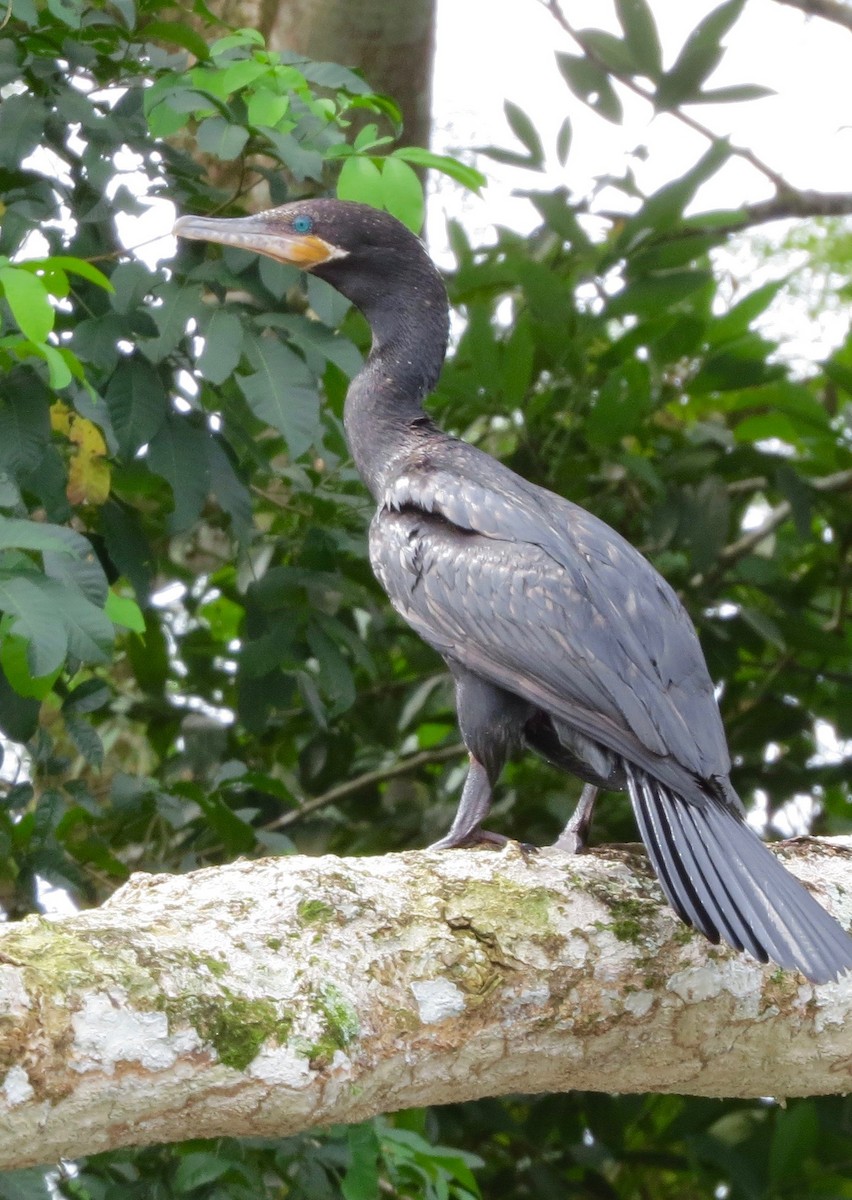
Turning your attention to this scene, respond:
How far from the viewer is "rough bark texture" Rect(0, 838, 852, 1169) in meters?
2.07

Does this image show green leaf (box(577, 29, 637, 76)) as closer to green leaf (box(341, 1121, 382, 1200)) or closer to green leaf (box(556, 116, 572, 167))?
green leaf (box(556, 116, 572, 167))

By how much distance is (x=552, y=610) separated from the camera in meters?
3.26

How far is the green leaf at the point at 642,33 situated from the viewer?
5.14m

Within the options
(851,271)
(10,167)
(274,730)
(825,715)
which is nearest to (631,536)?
(825,715)

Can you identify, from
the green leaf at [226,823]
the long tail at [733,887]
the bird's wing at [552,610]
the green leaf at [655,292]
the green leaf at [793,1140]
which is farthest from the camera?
the green leaf at [655,292]

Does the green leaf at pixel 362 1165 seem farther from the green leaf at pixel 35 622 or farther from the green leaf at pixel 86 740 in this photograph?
the green leaf at pixel 35 622

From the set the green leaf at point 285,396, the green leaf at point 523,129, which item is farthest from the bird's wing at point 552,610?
the green leaf at point 523,129

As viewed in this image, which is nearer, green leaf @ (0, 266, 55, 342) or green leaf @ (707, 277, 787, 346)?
green leaf @ (0, 266, 55, 342)

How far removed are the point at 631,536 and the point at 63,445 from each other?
267cm

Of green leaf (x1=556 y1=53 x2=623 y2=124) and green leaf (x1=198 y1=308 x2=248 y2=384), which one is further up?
green leaf (x1=556 y1=53 x2=623 y2=124)

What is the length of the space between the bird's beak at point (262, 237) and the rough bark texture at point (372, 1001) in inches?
60.5

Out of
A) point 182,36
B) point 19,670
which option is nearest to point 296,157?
point 182,36

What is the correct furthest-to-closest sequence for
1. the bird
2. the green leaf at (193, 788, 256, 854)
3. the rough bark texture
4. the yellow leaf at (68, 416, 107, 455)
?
the green leaf at (193, 788, 256, 854) < the yellow leaf at (68, 416, 107, 455) < the bird < the rough bark texture

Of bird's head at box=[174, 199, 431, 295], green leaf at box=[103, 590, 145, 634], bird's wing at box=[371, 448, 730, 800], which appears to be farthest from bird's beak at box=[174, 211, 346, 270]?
green leaf at box=[103, 590, 145, 634]
